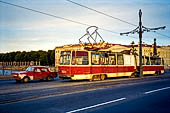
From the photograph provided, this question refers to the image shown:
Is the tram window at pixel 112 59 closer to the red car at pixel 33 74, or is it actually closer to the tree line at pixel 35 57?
the red car at pixel 33 74

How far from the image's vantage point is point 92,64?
18750 millimetres

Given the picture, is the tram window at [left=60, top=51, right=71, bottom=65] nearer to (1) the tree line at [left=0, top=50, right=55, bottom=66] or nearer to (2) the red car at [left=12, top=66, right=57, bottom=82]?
(2) the red car at [left=12, top=66, right=57, bottom=82]

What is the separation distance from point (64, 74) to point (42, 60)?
8460 centimetres

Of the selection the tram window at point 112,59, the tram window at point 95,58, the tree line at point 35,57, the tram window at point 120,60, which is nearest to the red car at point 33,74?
the tram window at point 95,58

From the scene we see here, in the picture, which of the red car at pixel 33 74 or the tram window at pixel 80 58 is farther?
the tram window at pixel 80 58

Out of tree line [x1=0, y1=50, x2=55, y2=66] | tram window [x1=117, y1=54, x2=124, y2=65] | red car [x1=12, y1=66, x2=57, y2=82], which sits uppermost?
tree line [x1=0, y1=50, x2=55, y2=66]

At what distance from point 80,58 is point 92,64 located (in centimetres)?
141

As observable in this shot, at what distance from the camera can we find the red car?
57.3ft

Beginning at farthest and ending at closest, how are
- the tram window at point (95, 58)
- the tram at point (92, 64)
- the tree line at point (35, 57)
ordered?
the tree line at point (35, 57) → the tram window at point (95, 58) → the tram at point (92, 64)

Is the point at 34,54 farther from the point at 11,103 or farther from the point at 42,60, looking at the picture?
the point at 11,103

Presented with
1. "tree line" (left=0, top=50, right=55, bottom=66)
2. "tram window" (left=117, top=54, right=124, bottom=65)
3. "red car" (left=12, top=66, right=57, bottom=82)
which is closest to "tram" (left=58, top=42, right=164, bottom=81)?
"tram window" (left=117, top=54, right=124, bottom=65)

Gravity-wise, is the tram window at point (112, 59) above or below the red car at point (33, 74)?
above

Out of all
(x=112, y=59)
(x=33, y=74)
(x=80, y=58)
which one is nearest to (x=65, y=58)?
(x=80, y=58)

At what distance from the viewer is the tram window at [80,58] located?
18031 millimetres
